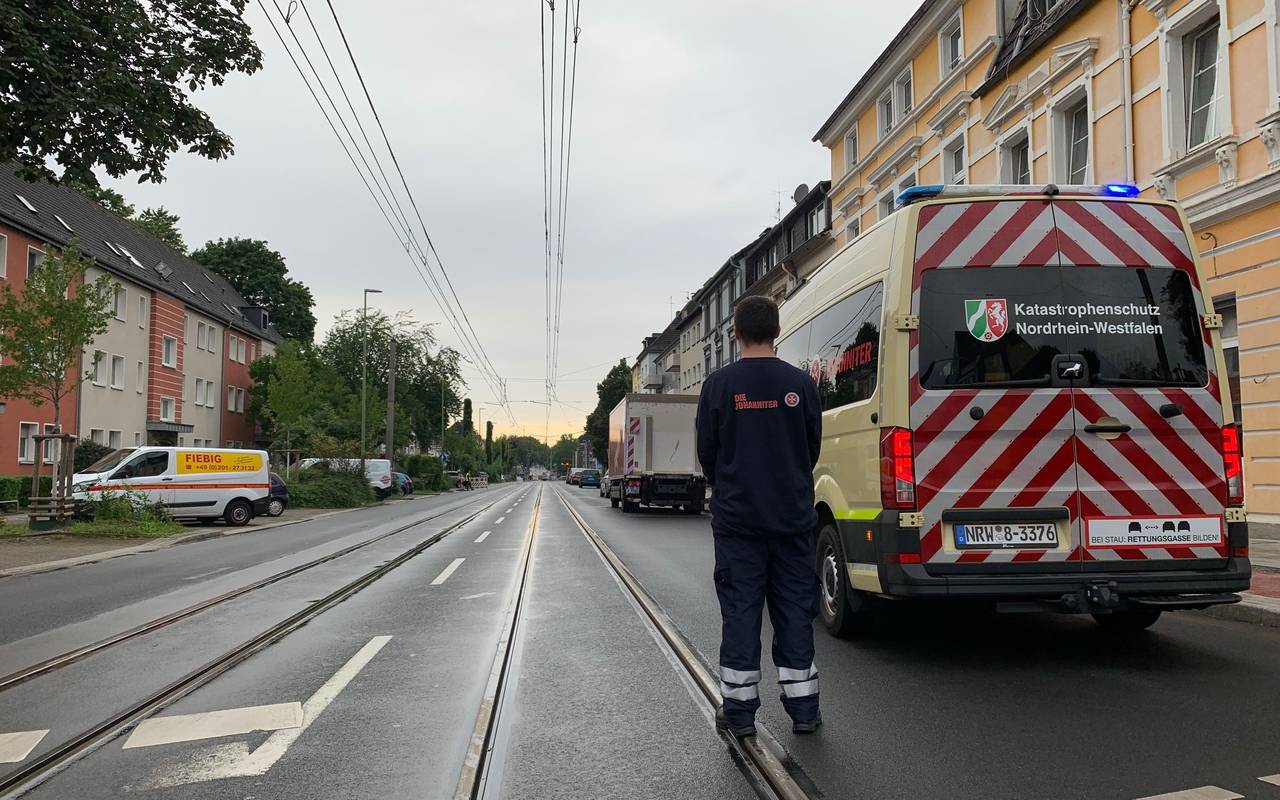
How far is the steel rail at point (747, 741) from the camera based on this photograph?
3281 millimetres

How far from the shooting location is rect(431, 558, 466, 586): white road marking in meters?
9.49

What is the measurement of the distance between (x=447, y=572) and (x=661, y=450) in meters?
14.2

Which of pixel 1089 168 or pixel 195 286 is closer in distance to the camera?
pixel 1089 168

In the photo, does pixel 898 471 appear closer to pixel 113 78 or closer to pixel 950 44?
pixel 113 78

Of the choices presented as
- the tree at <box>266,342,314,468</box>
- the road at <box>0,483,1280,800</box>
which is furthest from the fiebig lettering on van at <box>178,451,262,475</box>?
the tree at <box>266,342,314,468</box>

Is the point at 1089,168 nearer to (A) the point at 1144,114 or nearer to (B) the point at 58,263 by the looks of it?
(A) the point at 1144,114

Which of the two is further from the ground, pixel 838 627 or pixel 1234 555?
pixel 1234 555

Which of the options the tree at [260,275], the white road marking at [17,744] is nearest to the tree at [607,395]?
the tree at [260,275]

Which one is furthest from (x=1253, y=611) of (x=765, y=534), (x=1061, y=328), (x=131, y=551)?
(x=131, y=551)

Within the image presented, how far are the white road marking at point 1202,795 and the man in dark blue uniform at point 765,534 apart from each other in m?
1.34

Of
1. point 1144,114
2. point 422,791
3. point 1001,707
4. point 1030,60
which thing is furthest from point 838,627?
point 1030,60

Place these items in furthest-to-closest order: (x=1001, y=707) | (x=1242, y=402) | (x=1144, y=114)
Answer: (x=1144, y=114)
(x=1242, y=402)
(x=1001, y=707)

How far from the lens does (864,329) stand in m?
5.74

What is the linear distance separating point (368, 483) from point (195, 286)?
18993 mm
